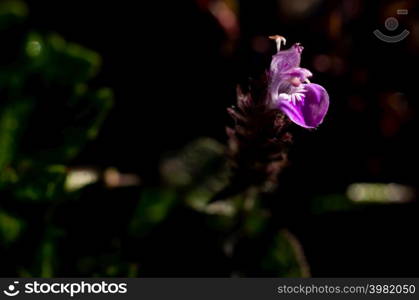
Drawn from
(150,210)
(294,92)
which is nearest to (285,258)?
(150,210)

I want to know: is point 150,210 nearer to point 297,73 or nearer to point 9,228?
point 9,228

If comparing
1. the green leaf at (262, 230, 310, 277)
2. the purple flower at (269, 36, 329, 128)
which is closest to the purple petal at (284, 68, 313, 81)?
the purple flower at (269, 36, 329, 128)

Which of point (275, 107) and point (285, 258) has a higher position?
point (275, 107)

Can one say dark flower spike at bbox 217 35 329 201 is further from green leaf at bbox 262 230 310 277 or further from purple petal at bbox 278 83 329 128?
green leaf at bbox 262 230 310 277

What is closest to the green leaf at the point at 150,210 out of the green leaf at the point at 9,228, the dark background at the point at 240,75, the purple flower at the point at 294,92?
the dark background at the point at 240,75

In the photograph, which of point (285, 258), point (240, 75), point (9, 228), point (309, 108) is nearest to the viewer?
point (309, 108)

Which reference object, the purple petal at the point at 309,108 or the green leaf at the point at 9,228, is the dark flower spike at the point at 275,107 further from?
the green leaf at the point at 9,228
